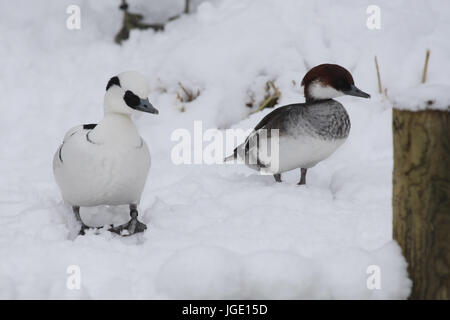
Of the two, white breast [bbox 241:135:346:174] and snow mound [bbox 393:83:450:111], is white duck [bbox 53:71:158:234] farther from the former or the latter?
snow mound [bbox 393:83:450:111]

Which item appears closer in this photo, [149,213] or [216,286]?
[216,286]

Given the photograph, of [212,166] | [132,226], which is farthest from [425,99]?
[212,166]

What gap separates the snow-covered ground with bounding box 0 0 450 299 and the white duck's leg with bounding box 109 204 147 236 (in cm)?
9

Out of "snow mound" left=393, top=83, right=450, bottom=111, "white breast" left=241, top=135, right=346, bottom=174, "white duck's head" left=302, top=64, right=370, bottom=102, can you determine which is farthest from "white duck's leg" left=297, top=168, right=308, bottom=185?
"snow mound" left=393, top=83, right=450, bottom=111

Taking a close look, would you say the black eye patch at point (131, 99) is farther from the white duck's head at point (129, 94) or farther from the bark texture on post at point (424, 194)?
the bark texture on post at point (424, 194)

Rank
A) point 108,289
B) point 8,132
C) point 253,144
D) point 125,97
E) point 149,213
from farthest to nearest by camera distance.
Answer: point 8,132 → point 253,144 → point 149,213 → point 125,97 → point 108,289

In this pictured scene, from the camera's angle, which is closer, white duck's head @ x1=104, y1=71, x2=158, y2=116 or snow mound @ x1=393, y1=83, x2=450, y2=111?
snow mound @ x1=393, y1=83, x2=450, y2=111

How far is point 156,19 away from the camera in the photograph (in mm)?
7219

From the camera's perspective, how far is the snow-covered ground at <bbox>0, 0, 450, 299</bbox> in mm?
2924

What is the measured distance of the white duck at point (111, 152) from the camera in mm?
3514

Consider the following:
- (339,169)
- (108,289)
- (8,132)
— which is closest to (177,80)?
(8,132)

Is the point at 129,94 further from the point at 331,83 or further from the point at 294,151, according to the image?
the point at 331,83
